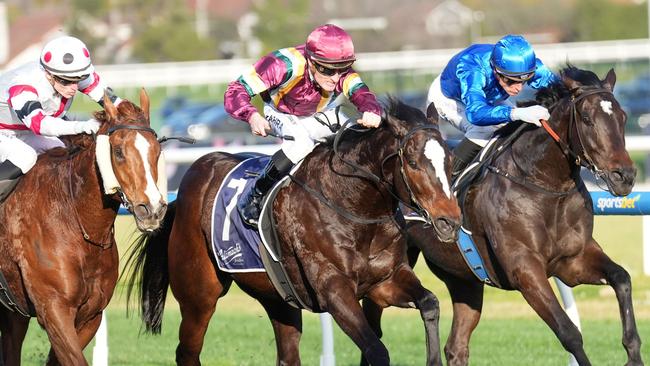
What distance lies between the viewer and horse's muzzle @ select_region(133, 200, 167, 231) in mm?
5281

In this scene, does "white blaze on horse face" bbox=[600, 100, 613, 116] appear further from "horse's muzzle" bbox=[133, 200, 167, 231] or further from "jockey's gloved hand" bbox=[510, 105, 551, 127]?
"horse's muzzle" bbox=[133, 200, 167, 231]

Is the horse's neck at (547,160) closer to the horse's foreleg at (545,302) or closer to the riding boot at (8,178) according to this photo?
the horse's foreleg at (545,302)

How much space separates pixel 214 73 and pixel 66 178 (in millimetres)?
33944

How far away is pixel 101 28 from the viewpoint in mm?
62531

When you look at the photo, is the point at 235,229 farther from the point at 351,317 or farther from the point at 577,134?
the point at 577,134

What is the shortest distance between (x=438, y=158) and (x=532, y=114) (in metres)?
1.21

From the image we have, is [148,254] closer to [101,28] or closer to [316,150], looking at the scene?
[316,150]

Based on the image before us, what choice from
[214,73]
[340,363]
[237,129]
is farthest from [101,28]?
[340,363]

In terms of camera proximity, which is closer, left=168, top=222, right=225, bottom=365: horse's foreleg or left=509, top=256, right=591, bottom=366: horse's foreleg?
left=509, top=256, right=591, bottom=366: horse's foreleg

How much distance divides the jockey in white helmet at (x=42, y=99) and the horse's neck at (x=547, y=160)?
7.33 feet

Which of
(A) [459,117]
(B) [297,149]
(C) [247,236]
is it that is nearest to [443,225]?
(B) [297,149]

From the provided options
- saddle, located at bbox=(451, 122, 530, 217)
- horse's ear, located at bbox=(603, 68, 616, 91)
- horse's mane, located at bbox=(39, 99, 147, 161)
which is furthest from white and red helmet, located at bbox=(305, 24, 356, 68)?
horse's ear, located at bbox=(603, 68, 616, 91)

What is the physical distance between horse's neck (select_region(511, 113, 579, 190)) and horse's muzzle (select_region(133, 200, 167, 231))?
2.25m

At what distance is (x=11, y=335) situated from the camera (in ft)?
21.3
